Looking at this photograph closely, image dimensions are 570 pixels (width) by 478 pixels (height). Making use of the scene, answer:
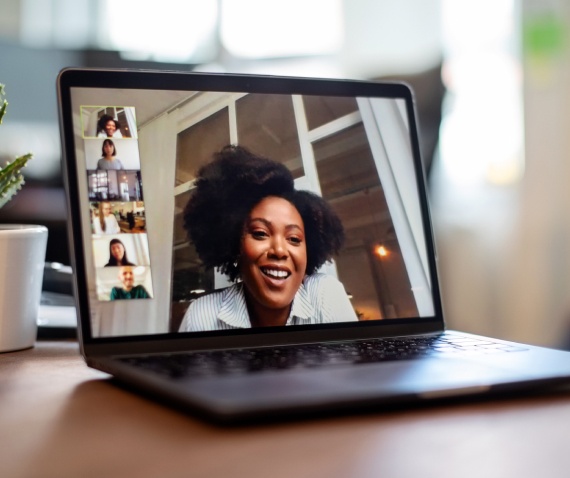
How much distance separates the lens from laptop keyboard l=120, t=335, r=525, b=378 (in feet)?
1.61

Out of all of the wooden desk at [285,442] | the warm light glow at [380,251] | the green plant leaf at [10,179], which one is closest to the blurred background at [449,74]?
the green plant leaf at [10,179]

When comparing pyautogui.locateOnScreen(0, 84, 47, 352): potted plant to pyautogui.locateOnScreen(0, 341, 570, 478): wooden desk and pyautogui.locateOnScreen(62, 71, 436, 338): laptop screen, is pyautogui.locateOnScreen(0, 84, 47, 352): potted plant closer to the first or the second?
pyautogui.locateOnScreen(62, 71, 436, 338): laptop screen

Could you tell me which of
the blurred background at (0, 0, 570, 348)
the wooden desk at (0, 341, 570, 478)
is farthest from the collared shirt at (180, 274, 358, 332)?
the blurred background at (0, 0, 570, 348)

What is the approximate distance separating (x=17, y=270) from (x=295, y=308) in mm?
250

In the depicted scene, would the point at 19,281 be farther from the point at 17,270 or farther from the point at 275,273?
the point at 275,273

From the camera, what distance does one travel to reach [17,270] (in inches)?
26.6

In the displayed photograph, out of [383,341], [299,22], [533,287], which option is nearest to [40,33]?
[299,22]

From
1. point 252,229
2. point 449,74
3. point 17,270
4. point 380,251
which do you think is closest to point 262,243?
point 252,229

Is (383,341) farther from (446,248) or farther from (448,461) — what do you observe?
(446,248)

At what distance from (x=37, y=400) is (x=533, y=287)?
1.54m

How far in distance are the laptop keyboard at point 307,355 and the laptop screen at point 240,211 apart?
39mm

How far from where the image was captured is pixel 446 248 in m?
1.95

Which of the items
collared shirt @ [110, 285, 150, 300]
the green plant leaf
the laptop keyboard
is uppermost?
the green plant leaf

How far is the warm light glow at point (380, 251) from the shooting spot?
2.26 ft
